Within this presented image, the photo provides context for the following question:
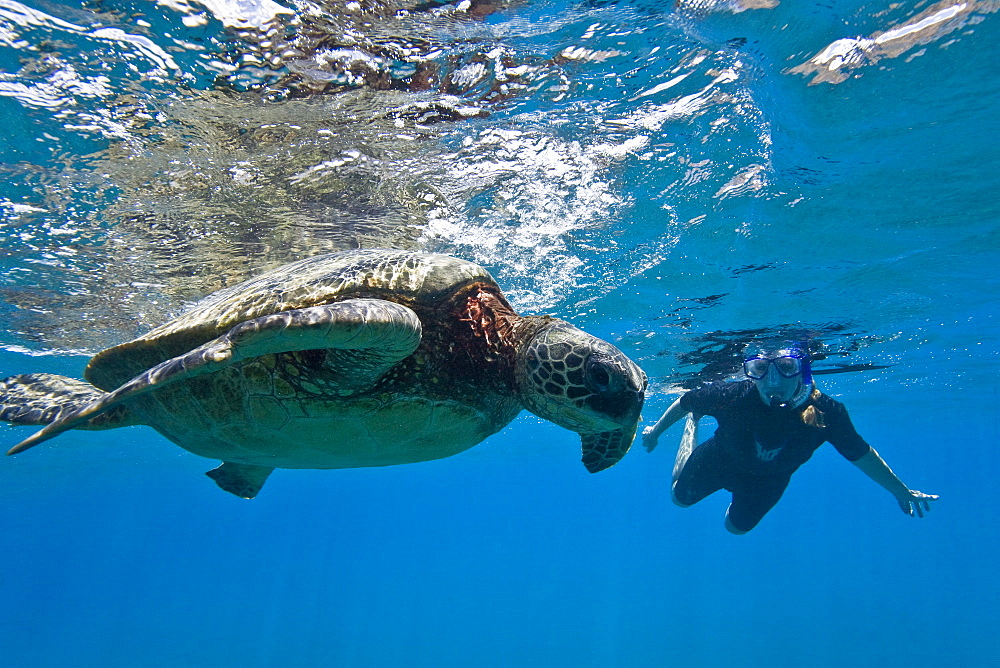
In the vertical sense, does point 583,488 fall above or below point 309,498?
above

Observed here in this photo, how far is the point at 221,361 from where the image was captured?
2.83 meters

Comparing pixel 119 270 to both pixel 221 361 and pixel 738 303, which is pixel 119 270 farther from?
pixel 738 303

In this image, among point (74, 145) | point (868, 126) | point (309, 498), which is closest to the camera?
point (74, 145)

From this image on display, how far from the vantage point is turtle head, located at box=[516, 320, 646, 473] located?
340 cm

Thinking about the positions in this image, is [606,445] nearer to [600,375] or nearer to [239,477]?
[600,375]

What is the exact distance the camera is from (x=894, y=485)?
26.8 ft

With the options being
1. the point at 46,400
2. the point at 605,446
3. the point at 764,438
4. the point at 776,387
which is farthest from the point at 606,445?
the point at 764,438

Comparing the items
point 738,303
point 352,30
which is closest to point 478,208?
point 352,30

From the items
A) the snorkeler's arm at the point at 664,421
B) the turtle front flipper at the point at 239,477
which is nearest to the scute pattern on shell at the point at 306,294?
the turtle front flipper at the point at 239,477

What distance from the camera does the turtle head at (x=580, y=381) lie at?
134 inches

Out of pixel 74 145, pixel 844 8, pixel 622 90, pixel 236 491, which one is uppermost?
pixel 844 8

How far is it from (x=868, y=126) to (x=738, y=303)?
226 inches

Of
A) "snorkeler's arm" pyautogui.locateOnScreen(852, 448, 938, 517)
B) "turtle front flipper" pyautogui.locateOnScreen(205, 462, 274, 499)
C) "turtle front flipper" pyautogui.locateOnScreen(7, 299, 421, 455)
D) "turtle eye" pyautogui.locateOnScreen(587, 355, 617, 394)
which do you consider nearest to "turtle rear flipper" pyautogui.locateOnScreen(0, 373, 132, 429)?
"turtle front flipper" pyautogui.locateOnScreen(205, 462, 274, 499)

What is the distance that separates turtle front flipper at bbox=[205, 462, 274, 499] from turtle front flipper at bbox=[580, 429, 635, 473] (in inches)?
153
